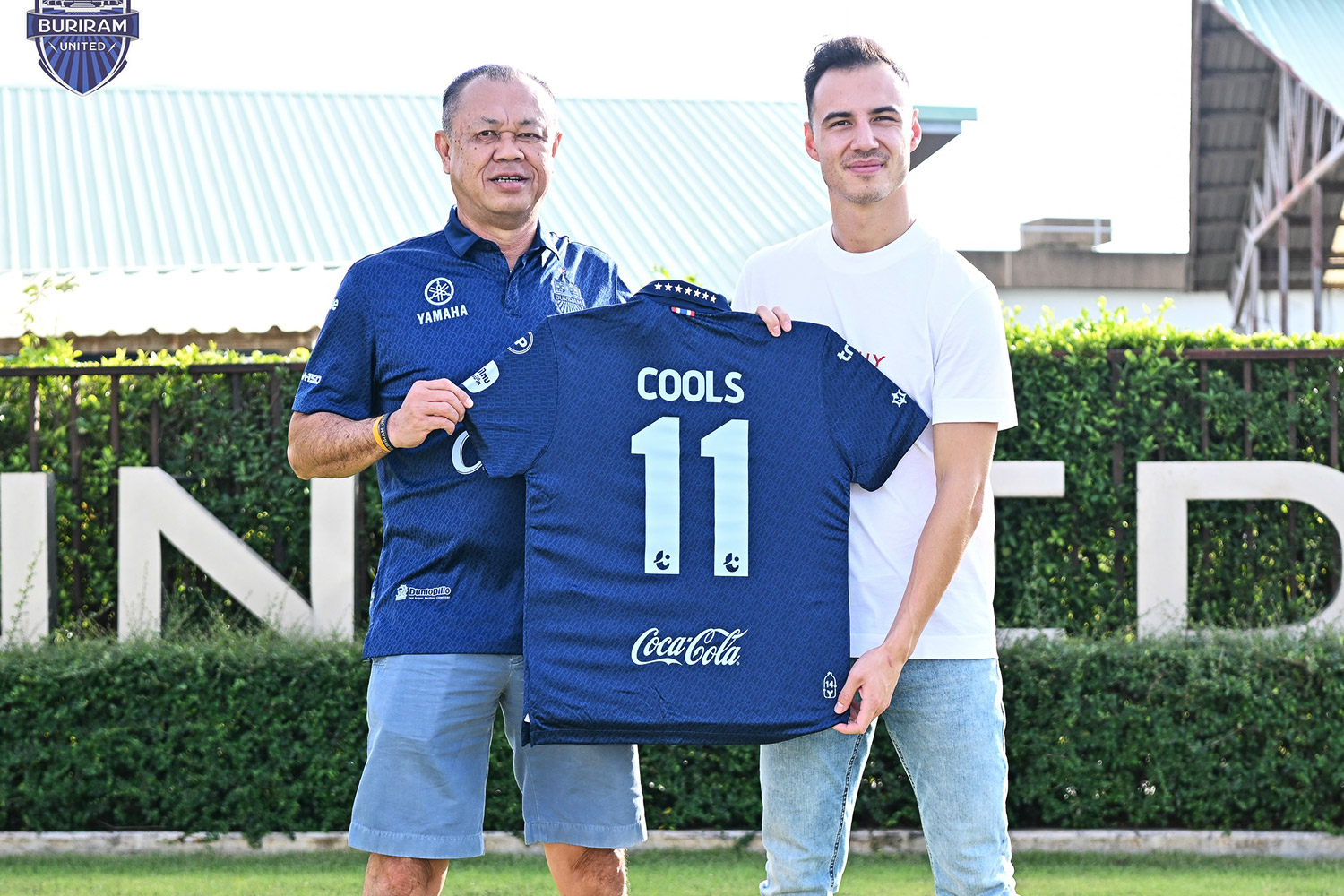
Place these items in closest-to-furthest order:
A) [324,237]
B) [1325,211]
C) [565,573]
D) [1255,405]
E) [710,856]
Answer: [565,573], [710,856], [1255,405], [324,237], [1325,211]

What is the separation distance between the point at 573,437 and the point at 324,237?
8.78 metres

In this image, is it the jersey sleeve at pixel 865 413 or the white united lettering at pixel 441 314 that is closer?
the jersey sleeve at pixel 865 413

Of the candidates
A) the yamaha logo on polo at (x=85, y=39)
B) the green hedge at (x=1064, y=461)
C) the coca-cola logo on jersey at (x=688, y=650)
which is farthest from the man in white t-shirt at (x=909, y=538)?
the yamaha logo on polo at (x=85, y=39)

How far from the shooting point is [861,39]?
277cm

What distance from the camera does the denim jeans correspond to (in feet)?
8.80

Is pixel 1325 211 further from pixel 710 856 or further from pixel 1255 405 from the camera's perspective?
pixel 710 856

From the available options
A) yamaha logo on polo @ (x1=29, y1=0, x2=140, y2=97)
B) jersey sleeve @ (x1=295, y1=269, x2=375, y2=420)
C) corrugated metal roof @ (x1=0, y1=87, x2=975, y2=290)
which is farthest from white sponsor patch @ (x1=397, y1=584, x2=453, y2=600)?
corrugated metal roof @ (x1=0, y1=87, x2=975, y2=290)

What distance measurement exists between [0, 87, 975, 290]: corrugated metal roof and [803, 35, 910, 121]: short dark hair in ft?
24.7

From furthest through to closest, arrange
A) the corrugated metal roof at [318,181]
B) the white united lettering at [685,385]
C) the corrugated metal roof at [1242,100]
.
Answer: the corrugated metal roof at [1242,100], the corrugated metal roof at [318,181], the white united lettering at [685,385]

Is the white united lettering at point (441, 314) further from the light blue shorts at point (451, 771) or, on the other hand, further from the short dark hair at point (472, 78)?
the light blue shorts at point (451, 771)

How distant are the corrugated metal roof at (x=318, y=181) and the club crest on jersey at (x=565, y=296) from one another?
730cm

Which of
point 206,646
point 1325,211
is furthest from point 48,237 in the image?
point 1325,211

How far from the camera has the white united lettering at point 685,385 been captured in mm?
2801

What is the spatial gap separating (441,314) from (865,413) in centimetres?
97
